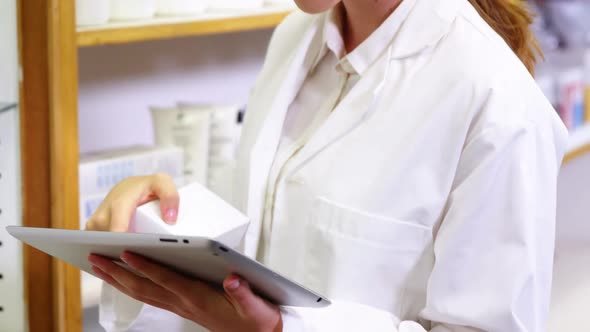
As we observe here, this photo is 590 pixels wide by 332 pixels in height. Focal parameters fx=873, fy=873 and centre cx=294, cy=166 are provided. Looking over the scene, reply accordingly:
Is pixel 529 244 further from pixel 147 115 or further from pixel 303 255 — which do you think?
pixel 147 115

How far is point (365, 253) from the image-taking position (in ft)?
2.97

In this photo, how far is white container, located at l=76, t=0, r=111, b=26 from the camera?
109 cm

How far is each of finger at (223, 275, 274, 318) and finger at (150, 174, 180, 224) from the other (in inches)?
5.1

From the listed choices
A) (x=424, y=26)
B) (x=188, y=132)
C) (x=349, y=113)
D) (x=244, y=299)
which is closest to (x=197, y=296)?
(x=244, y=299)

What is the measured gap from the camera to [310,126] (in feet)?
3.33

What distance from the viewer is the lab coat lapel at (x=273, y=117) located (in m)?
1.01

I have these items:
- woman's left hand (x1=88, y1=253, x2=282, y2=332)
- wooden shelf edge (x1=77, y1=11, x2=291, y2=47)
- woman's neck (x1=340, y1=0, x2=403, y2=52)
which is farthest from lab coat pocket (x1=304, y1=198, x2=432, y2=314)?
wooden shelf edge (x1=77, y1=11, x2=291, y2=47)

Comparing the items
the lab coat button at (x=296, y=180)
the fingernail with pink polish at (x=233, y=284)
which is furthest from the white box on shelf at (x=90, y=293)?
the fingernail with pink polish at (x=233, y=284)

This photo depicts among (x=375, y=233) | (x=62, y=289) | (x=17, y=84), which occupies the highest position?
(x=17, y=84)

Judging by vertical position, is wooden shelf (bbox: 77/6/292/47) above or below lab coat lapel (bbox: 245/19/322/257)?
above

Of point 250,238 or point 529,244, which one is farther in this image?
point 250,238

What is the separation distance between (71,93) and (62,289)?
24 cm

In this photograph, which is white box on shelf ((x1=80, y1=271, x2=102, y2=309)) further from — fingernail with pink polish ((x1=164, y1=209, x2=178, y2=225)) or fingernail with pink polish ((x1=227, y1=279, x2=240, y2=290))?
fingernail with pink polish ((x1=227, y1=279, x2=240, y2=290))

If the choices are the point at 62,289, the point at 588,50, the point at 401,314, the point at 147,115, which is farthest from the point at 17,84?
the point at 588,50
